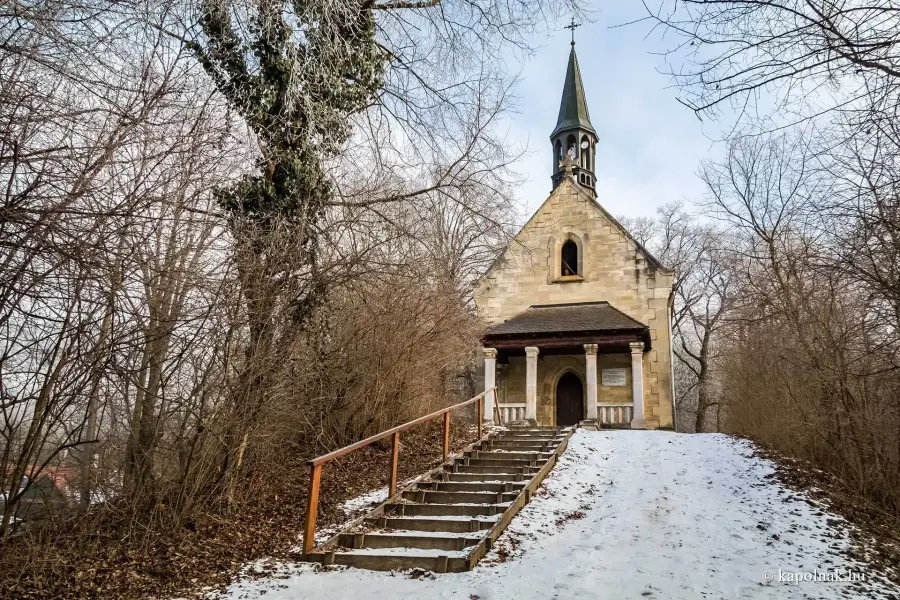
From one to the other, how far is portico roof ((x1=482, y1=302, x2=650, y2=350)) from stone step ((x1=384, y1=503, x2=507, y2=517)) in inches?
403

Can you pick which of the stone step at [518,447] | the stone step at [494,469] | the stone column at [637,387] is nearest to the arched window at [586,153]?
the stone column at [637,387]

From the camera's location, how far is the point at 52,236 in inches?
151

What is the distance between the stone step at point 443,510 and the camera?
24.2 feet

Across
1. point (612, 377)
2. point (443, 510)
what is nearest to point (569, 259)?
point (612, 377)

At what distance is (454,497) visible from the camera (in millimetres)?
8031

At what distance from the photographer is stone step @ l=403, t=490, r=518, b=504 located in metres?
7.91

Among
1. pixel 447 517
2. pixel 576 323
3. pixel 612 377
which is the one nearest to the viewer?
pixel 447 517

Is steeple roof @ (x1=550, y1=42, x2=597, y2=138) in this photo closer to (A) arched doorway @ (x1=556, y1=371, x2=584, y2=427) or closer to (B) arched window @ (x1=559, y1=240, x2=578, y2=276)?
(B) arched window @ (x1=559, y1=240, x2=578, y2=276)

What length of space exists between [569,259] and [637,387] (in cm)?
572

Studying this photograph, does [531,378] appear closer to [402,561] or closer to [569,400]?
[569,400]

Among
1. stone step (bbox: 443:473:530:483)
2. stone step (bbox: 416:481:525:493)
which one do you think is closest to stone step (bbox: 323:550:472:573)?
stone step (bbox: 416:481:525:493)

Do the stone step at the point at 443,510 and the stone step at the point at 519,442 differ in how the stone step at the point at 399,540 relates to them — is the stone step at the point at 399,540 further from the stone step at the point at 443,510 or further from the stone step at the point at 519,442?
the stone step at the point at 519,442

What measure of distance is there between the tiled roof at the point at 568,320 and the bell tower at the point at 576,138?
8.26m

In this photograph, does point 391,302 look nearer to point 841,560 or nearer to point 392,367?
point 392,367
